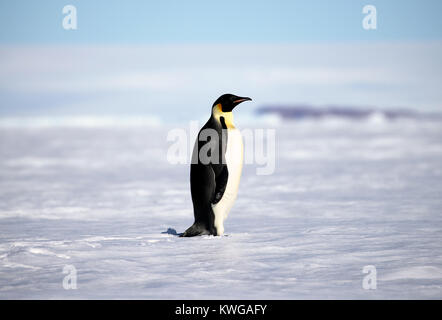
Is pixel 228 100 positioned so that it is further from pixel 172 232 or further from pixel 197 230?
pixel 172 232

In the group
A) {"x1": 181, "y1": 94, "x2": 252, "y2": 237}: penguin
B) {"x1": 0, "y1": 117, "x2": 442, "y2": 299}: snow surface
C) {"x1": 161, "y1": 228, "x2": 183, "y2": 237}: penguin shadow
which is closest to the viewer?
{"x1": 0, "y1": 117, "x2": 442, "y2": 299}: snow surface

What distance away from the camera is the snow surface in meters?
3.37

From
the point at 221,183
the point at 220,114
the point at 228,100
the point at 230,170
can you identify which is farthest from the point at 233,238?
the point at 228,100

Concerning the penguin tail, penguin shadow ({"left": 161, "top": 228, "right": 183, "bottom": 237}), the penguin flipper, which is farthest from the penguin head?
penguin shadow ({"left": 161, "top": 228, "right": 183, "bottom": 237})

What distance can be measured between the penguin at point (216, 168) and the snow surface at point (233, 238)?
0.73 ft

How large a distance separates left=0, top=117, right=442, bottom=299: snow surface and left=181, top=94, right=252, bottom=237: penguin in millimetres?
223

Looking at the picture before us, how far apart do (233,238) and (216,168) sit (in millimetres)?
640

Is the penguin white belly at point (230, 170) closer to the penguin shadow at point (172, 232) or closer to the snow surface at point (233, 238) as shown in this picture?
the snow surface at point (233, 238)

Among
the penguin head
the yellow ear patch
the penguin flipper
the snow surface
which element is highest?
the penguin head

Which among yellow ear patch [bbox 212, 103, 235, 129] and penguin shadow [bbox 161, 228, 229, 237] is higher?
yellow ear patch [bbox 212, 103, 235, 129]

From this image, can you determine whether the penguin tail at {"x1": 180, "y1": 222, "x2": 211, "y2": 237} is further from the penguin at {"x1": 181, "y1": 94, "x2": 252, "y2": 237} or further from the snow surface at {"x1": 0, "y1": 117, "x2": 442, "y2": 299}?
the snow surface at {"x1": 0, "y1": 117, "x2": 442, "y2": 299}

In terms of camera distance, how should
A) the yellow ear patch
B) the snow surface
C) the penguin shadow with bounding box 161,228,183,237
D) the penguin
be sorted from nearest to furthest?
the snow surface, the penguin, the yellow ear patch, the penguin shadow with bounding box 161,228,183,237

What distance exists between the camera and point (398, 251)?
4254 millimetres
